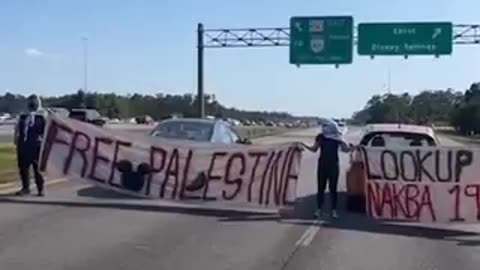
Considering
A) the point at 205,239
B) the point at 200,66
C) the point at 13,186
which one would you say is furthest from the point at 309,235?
the point at 200,66

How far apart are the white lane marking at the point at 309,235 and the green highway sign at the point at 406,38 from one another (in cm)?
3278

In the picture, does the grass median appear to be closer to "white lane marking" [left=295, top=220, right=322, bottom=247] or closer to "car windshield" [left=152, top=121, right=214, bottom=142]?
"car windshield" [left=152, top=121, right=214, bottom=142]

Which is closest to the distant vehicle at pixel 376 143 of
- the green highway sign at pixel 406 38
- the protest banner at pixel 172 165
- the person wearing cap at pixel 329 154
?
the person wearing cap at pixel 329 154

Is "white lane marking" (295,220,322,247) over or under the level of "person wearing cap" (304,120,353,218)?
under

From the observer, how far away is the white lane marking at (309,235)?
1208 centimetres

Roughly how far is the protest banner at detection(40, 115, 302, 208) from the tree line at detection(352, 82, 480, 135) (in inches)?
3387

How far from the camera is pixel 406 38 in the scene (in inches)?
1817

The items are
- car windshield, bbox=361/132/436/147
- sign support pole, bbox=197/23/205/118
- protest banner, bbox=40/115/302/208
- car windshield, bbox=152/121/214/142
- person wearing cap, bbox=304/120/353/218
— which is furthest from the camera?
sign support pole, bbox=197/23/205/118

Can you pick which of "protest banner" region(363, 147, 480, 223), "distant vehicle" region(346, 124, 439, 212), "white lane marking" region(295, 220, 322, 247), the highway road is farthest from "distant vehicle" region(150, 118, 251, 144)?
"white lane marking" region(295, 220, 322, 247)

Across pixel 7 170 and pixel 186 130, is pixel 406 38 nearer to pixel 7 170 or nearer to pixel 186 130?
pixel 7 170

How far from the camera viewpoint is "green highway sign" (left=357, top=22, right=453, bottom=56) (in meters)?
46.0

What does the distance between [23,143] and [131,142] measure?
2.01 metres

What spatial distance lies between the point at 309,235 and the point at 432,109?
158 m

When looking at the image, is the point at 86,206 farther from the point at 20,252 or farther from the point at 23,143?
the point at 20,252
